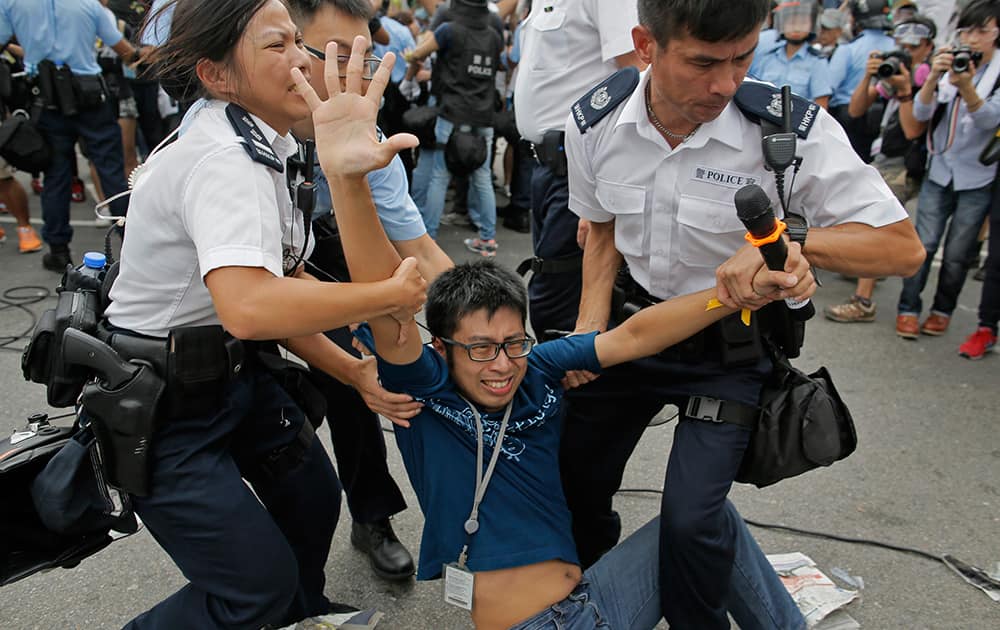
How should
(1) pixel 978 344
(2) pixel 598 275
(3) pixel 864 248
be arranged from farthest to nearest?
(1) pixel 978 344 < (2) pixel 598 275 < (3) pixel 864 248

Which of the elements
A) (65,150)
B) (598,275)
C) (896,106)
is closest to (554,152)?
(598,275)

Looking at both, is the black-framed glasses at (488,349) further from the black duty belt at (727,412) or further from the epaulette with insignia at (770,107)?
the epaulette with insignia at (770,107)

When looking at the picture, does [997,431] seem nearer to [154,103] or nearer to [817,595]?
[817,595]

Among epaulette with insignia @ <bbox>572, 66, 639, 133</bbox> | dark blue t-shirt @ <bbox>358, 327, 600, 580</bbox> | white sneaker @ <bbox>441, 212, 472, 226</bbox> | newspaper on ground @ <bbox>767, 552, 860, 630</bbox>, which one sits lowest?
white sneaker @ <bbox>441, 212, 472, 226</bbox>

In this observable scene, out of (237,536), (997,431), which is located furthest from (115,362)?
(997,431)

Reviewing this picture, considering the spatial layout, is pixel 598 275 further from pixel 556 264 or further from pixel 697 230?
pixel 556 264

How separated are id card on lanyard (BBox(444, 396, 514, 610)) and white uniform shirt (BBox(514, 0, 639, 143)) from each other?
1.49 meters

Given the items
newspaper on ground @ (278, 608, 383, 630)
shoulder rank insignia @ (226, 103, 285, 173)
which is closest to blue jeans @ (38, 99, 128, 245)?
newspaper on ground @ (278, 608, 383, 630)

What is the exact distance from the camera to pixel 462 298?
195 centimetres

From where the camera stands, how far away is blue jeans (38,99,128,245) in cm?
505

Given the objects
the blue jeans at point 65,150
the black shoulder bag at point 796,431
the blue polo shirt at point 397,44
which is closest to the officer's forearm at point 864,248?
the black shoulder bag at point 796,431

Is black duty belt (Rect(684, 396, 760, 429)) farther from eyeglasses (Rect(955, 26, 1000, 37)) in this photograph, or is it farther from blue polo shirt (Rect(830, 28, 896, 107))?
blue polo shirt (Rect(830, 28, 896, 107))

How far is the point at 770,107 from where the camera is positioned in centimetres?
185

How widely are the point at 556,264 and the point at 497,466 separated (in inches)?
45.4
